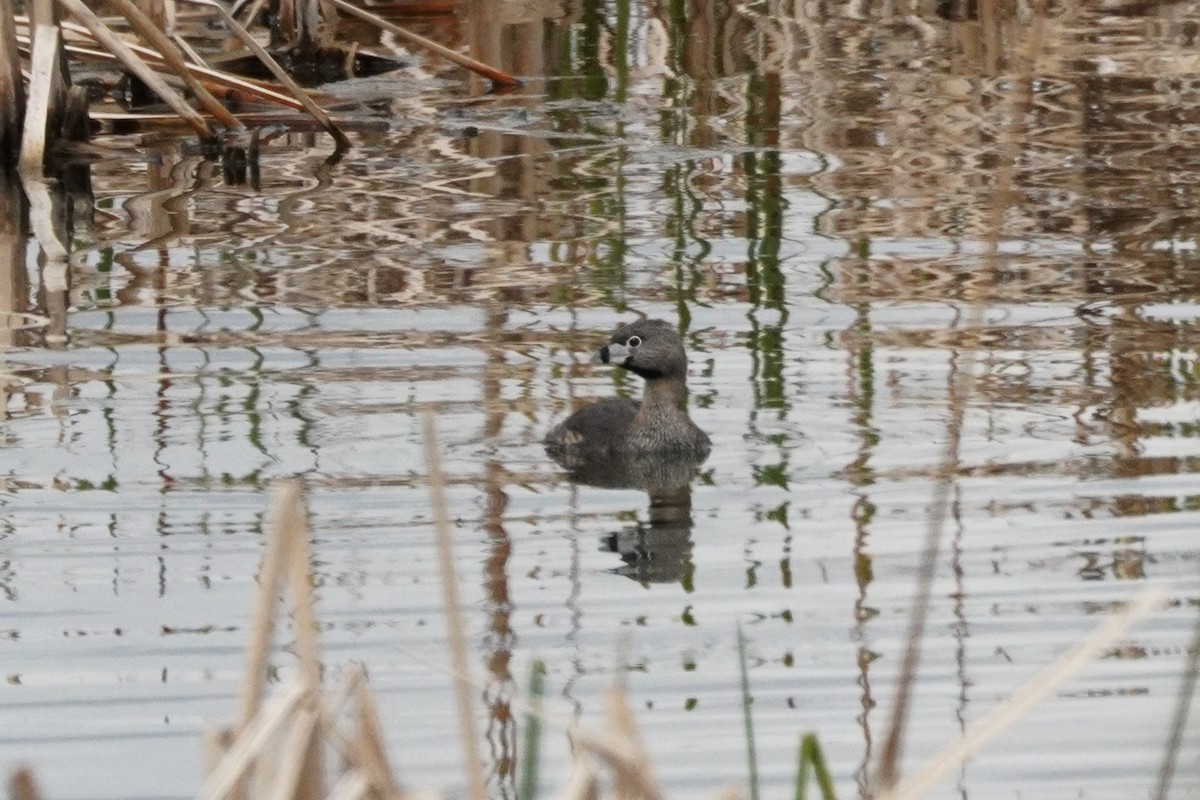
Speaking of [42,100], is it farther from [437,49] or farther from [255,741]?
[255,741]

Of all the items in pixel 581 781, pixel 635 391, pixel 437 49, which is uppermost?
pixel 437 49

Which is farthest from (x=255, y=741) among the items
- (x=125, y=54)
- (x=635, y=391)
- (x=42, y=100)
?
(x=42, y=100)

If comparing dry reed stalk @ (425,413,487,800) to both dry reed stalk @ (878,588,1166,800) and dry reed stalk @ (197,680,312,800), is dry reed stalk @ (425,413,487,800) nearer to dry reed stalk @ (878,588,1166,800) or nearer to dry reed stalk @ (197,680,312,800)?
dry reed stalk @ (197,680,312,800)

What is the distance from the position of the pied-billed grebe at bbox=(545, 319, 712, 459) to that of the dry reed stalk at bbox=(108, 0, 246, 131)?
4070mm

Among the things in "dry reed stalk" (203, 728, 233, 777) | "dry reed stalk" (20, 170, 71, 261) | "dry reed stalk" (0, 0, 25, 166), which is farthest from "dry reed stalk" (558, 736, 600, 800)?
"dry reed stalk" (0, 0, 25, 166)

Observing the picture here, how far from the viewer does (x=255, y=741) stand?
2.55m

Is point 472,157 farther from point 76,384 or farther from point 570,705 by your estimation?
point 570,705

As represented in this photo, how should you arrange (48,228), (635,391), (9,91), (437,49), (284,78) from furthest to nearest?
(437,49), (284,78), (9,91), (48,228), (635,391)

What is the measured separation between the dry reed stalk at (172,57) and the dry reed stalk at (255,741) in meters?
9.32

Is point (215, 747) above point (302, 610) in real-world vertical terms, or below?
below

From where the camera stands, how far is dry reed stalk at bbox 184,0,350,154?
39.6 ft

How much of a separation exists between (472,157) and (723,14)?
194 inches

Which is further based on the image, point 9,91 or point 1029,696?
point 9,91

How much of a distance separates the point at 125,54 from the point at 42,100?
19.3 inches
